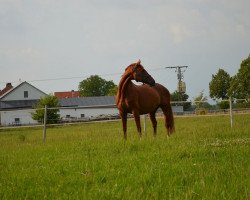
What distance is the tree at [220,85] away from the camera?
268 ft

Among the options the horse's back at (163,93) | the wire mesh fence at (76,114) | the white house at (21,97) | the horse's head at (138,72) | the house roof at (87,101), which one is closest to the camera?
the horse's head at (138,72)

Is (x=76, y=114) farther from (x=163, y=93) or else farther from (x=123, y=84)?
(x=123, y=84)

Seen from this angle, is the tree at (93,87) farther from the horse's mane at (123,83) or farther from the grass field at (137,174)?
the grass field at (137,174)

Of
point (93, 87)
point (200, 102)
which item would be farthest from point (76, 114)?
point (200, 102)

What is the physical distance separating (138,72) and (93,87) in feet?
333

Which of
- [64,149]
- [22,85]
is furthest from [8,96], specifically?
[64,149]

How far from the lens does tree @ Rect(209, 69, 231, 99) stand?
3216 inches

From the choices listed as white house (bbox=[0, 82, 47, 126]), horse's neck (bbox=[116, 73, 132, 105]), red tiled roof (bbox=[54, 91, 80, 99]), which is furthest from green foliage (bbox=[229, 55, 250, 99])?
red tiled roof (bbox=[54, 91, 80, 99])

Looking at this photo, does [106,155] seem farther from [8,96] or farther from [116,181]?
[8,96]

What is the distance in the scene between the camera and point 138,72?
345 inches

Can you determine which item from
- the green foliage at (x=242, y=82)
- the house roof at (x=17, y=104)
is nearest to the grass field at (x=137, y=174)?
the green foliage at (x=242, y=82)

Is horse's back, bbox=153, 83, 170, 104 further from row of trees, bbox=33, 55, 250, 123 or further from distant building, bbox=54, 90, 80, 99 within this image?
distant building, bbox=54, 90, 80, 99

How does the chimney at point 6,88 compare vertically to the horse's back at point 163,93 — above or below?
above

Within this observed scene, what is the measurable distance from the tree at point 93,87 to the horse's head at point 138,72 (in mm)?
100334
